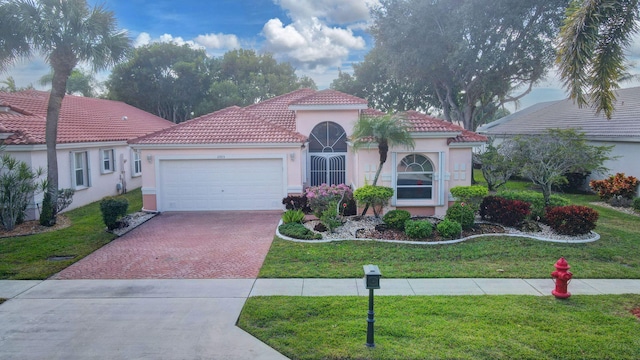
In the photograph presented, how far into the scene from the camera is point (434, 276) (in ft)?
28.6

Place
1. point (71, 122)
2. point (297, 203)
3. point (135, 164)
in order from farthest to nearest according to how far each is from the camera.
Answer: point (135, 164) < point (71, 122) < point (297, 203)

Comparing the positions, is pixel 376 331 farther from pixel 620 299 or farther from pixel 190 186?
pixel 190 186

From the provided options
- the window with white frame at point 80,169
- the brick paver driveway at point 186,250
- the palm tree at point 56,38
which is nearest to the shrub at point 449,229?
the brick paver driveway at point 186,250

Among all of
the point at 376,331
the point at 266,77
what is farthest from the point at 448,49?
the point at 376,331

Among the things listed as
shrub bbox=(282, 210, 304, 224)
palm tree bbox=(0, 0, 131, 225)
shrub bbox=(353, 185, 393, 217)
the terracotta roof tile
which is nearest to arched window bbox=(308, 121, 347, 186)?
the terracotta roof tile

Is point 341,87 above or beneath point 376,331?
above

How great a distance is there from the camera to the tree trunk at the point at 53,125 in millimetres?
13789

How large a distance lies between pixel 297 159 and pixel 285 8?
752cm

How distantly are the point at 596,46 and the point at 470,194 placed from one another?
5835mm

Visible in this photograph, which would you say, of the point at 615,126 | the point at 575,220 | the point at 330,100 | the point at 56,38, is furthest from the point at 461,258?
the point at 615,126

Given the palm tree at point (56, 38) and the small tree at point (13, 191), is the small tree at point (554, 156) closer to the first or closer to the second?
the palm tree at point (56, 38)

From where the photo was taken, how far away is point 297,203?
611 inches

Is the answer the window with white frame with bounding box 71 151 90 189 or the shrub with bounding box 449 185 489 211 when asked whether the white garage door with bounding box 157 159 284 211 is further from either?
the shrub with bounding box 449 185 489 211

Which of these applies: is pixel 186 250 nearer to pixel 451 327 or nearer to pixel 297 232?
pixel 297 232
